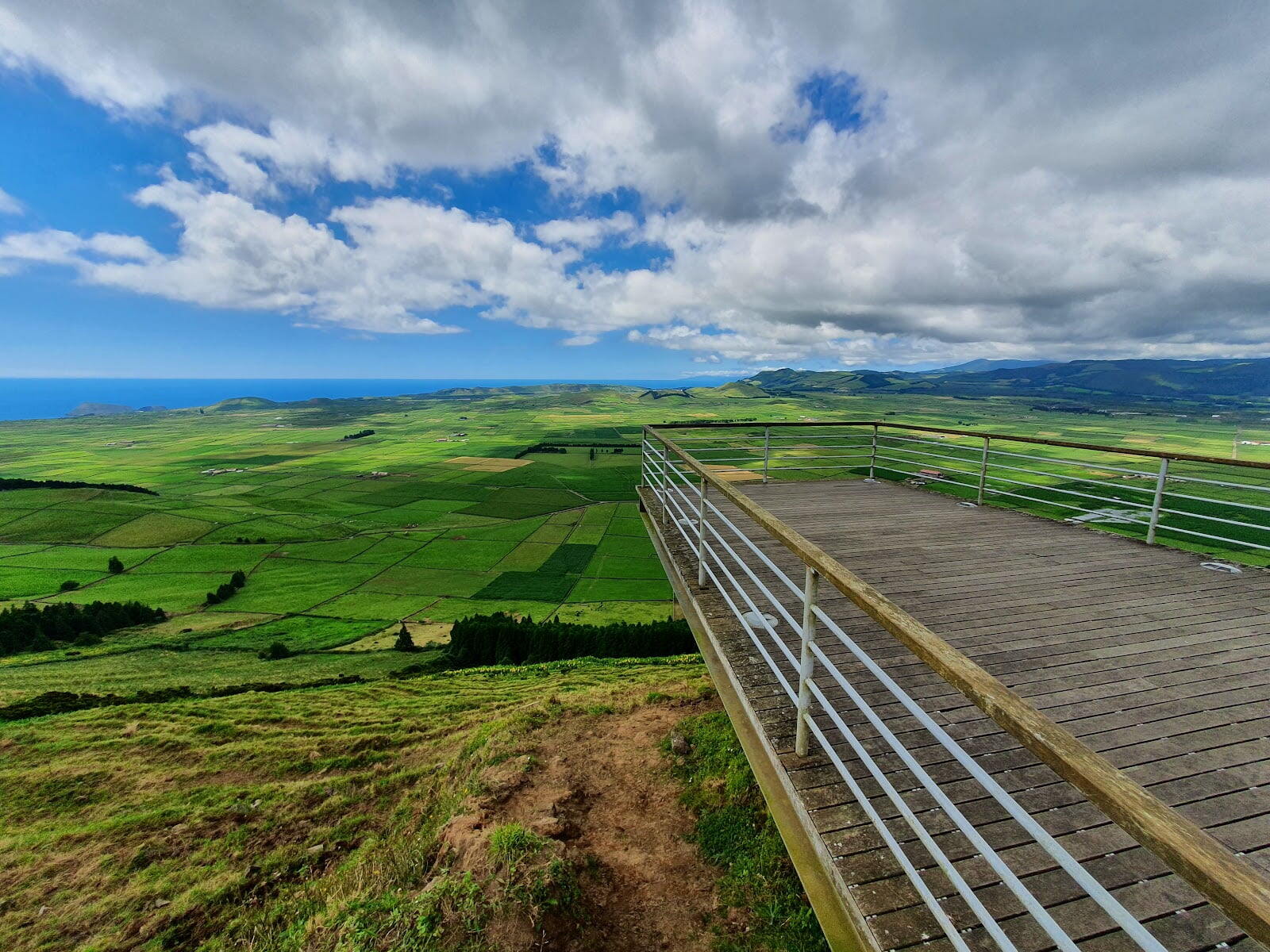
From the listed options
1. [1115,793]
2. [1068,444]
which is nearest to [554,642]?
[1068,444]

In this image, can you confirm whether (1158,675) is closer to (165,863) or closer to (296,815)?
(296,815)

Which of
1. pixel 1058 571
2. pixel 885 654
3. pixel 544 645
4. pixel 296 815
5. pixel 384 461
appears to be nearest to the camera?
pixel 885 654

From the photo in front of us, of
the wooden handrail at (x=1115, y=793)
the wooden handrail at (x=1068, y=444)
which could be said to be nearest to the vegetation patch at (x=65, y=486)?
the wooden handrail at (x=1068, y=444)

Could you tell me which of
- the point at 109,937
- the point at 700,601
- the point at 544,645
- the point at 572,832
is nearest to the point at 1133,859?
the point at 700,601

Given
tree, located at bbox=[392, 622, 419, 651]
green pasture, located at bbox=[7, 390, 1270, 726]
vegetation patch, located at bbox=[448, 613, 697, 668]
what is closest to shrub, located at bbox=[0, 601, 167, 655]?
green pasture, located at bbox=[7, 390, 1270, 726]

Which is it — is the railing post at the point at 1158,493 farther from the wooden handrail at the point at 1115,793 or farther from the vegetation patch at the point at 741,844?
the wooden handrail at the point at 1115,793

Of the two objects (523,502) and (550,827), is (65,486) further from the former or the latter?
(550,827)
